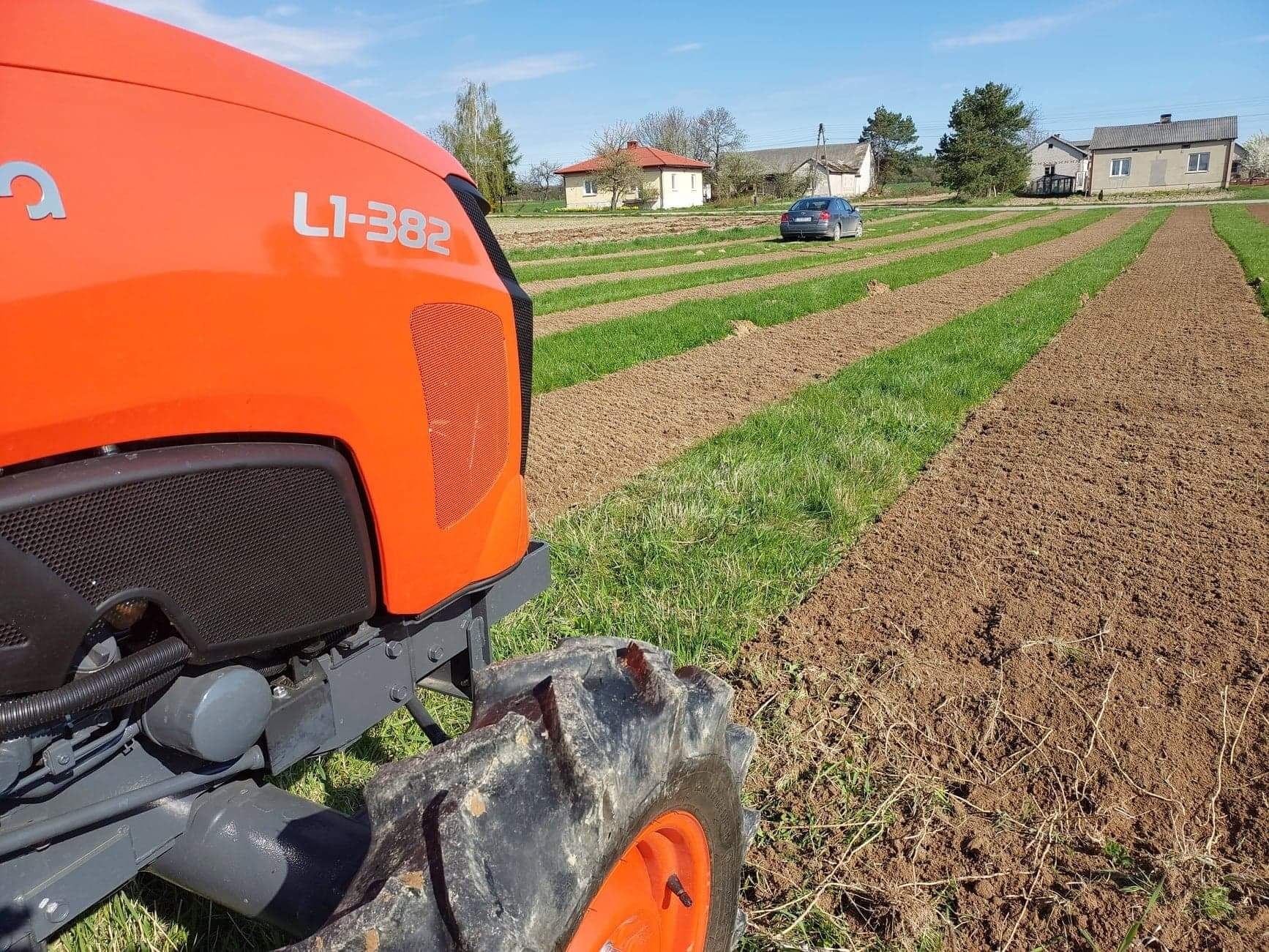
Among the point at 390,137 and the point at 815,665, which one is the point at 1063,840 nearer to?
the point at 815,665

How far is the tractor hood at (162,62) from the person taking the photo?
1.03 metres

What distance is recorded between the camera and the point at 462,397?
1.70m

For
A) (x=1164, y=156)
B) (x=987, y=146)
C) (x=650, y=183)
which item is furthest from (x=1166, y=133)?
(x=650, y=183)

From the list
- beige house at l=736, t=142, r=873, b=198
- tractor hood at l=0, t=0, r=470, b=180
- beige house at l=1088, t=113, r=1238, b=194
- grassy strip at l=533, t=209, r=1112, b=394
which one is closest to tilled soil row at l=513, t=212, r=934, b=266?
grassy strip at l=533, t=209, r=1112, b=394

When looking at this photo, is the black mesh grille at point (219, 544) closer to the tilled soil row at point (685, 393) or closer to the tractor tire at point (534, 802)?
the tractor tire at point (534, 802)

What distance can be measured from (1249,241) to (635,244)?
48.5 feet

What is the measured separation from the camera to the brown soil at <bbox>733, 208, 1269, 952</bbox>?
2229 millimetres

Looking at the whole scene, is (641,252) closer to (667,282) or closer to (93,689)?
(667,282)

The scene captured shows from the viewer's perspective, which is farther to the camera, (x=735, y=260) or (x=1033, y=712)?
(x=735, y=260)

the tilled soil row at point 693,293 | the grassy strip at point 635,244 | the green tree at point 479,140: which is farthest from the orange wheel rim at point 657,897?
the green tree at point 479,140

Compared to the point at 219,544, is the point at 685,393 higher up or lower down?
lower down

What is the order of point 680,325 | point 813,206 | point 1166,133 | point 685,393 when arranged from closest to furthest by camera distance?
1. point 685,393
2. point 680,325
3. point 813,206
4. point 1166,133

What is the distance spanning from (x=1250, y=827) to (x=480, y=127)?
59.2m

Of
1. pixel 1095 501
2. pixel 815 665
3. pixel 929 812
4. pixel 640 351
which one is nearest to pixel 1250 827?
pixel 929 812
